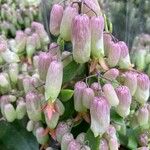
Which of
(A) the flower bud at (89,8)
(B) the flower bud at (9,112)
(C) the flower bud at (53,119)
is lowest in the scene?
(B) the flower bud at (9,112)

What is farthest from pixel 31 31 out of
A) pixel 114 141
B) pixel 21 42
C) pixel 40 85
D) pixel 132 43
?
pixel 114 141

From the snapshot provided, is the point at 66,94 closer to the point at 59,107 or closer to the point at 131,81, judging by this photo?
the point at 59,107

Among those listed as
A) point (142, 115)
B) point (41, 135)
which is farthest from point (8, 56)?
point (142, 115)

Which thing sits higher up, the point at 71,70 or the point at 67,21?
the point at 67,21

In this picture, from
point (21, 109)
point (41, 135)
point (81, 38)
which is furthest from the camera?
point (21, 109)

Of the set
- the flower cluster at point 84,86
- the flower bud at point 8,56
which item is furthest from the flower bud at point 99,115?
the flower bud at point 8,56

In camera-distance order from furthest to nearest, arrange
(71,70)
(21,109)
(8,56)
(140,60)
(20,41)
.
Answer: (140,60), (20,41), (8,56), (21,109), (71,70)

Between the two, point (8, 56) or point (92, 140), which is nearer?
point (92, 140)

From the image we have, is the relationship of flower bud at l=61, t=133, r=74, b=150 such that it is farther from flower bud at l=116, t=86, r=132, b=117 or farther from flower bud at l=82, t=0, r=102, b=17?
flower bud at l=82, t=0, r=102, b=17

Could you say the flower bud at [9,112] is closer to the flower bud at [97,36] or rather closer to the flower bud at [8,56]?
the flower bud at [8,56]
